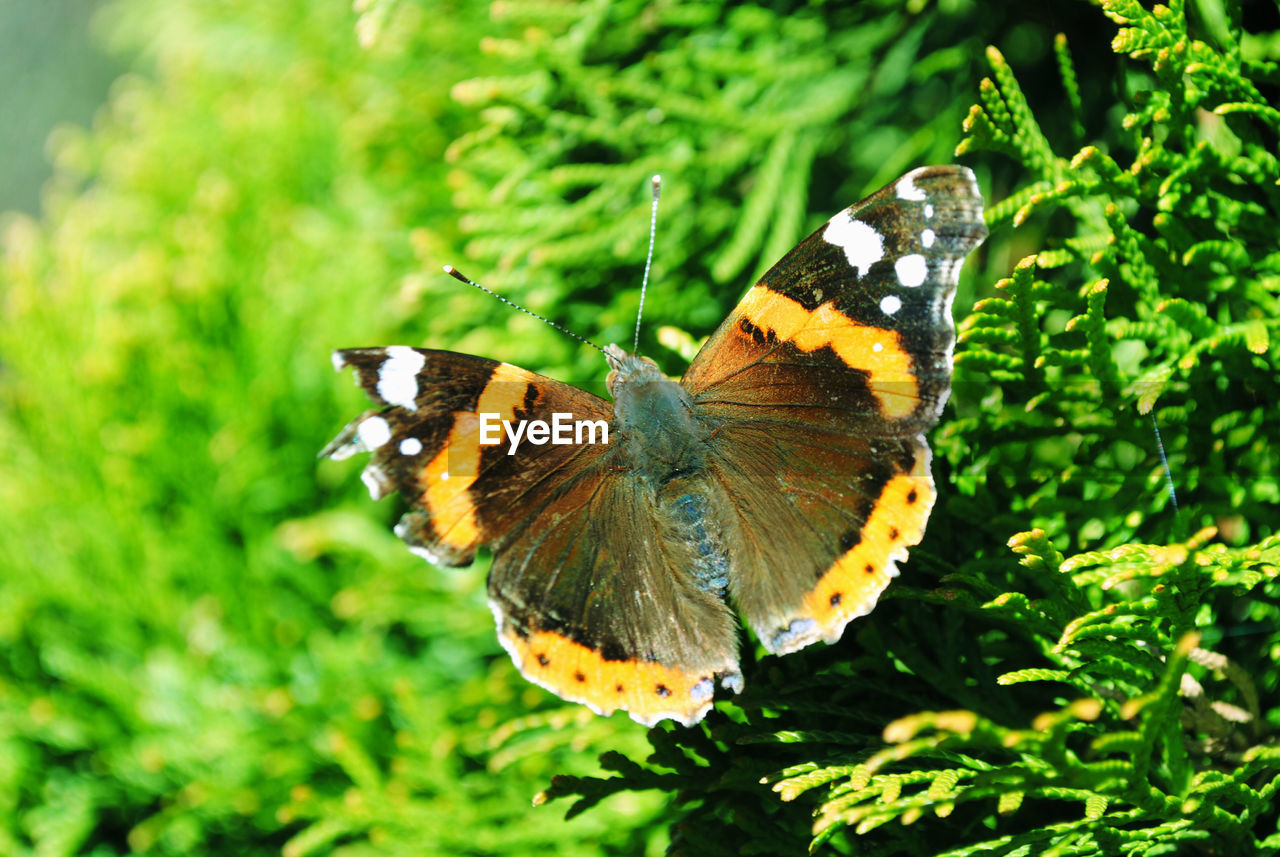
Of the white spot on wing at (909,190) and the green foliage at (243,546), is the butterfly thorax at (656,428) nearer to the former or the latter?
the white spot on wing at (909,190)

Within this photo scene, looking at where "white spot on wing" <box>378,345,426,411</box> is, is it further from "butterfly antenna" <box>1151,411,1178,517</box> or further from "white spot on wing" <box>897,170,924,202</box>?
"butterfly antenna" <box>1151,411,1178,517</box>

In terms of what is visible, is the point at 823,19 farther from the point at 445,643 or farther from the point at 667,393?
the point at 445,643

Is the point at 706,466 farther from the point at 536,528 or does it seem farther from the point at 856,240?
the point at 856,240

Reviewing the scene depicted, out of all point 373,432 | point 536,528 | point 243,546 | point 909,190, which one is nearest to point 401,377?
point 373,432

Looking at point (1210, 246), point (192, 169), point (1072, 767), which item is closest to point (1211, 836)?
point (1072, 767)

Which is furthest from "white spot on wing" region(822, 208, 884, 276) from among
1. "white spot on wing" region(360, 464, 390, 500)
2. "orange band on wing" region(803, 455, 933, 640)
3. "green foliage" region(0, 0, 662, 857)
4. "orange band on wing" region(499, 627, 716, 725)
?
"green foliage" region(0, 0, 662, 857)

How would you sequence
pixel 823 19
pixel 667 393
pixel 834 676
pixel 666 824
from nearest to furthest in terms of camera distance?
pixel 834 676
pixel 667 393
pixel 666 824
pixel 823 19

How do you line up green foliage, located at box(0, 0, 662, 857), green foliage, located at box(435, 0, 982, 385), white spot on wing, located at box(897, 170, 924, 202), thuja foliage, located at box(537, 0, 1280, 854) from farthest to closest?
green foliage, located at box(0, 0, 662, 857) < green foliage, located at box(435, 0, 982, 385) < white spot on wing, located at box(897, 170, 924, 202) < thuja foliage, located at box(537, 0, 1280, 854)
